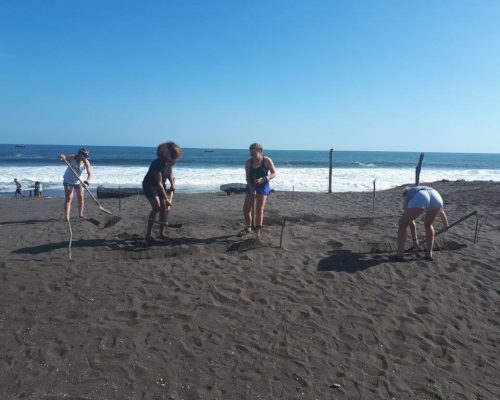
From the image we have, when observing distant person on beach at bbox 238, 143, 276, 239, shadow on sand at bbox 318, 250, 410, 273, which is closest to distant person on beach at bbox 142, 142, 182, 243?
distant person on beach at bbox 238, 143, 276, 239

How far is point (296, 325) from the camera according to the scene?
3.66 m

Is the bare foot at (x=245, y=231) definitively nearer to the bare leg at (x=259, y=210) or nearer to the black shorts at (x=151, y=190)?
the bare leg at (x=259, y=210)

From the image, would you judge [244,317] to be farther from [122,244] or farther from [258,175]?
[122,244]

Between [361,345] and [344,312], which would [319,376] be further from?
[344,312]

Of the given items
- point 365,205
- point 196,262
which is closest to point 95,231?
point 196,262

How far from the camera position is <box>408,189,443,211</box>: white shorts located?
5148mm

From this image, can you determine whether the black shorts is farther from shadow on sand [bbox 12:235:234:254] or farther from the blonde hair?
shadow on sand [bbox 12:235:234:254]

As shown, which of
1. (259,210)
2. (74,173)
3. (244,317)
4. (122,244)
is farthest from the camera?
(74,173)

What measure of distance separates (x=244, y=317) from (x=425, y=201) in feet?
10.2

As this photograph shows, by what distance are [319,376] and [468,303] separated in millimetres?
2428

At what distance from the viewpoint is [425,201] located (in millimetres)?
5148

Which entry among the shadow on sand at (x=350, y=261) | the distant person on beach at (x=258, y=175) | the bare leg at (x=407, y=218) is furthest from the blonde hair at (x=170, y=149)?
the bare leg at (x=407, y=218)

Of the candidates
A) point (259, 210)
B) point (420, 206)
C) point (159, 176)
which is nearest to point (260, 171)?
point (259, 210)

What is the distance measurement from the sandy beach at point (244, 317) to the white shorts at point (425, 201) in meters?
0.85
